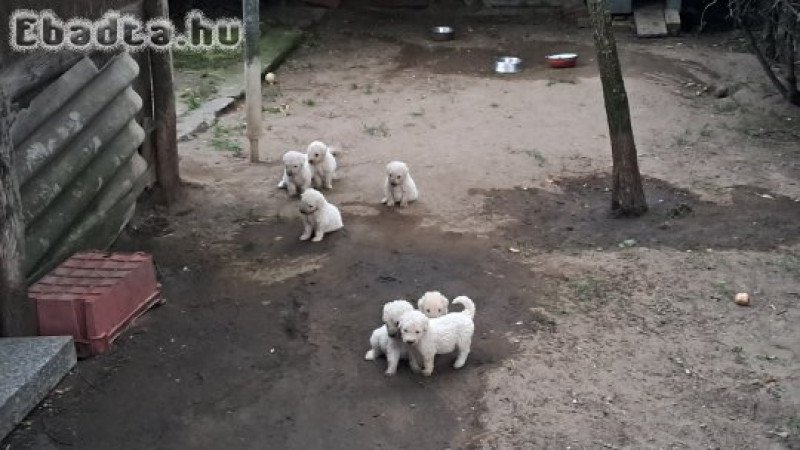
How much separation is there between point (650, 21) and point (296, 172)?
8.94m

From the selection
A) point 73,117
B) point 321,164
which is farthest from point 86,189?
point 321,164

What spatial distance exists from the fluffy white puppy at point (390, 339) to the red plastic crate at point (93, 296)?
1582 millimetres

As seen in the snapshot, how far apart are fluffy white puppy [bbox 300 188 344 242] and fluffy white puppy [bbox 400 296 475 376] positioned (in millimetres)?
2068

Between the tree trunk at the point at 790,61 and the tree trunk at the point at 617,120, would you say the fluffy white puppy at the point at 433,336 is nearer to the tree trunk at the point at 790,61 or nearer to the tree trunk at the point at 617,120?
the tree trunk at the point at 617,120

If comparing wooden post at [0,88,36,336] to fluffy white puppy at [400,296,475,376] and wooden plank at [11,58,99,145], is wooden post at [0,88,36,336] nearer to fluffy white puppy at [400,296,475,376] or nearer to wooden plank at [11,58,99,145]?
wooden plank at [11,58,99,145]

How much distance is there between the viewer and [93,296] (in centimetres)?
586

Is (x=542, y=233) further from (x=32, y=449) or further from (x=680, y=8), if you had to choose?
(x=680, y=8)

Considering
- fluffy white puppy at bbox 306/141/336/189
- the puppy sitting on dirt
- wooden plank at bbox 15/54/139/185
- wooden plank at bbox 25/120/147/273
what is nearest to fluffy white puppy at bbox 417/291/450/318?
the puppy sitting on dirt

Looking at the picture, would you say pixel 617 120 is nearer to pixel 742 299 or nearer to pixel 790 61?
pixel 742 299

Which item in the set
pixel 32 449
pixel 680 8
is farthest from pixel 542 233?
pixel 680 8

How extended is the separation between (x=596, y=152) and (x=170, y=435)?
6.29 metres

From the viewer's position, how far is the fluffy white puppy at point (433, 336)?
17.7ft

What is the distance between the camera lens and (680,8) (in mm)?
15844

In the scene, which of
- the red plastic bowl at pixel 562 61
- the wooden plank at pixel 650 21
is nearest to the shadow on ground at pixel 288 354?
the red plastic bowl at pixel 562 61
